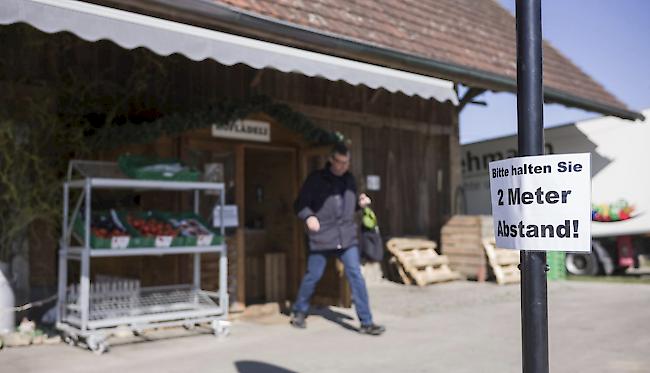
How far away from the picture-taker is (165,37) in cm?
548

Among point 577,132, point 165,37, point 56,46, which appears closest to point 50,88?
point 56,46

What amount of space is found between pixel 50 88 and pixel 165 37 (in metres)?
2.41

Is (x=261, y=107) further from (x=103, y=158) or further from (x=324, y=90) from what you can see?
(x=324, y=90)

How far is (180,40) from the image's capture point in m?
5.56

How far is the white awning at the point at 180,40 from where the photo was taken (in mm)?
4828

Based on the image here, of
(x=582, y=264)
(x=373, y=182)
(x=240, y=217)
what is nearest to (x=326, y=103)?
(x=373, y=182)

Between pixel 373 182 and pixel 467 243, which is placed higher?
pixel 373 182

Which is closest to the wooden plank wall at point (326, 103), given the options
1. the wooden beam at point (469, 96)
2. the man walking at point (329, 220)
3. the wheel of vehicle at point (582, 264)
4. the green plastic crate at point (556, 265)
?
the wooden beam at point (469, 96)

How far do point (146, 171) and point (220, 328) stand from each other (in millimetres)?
1704

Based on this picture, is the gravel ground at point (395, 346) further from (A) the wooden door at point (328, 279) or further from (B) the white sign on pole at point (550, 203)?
(B) the white sign on pole at point (550, 203)

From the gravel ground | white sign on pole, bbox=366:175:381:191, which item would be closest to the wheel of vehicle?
the gravel ground

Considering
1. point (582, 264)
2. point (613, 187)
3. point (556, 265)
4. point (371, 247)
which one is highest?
point (613, 187)

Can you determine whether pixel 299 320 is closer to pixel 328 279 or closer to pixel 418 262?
pixel 328 279

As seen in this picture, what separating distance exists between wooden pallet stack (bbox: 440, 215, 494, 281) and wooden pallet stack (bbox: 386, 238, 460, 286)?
0.27 metres
